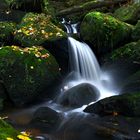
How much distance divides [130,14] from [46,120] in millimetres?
6881

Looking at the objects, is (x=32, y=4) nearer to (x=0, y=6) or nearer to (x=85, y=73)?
(x=0, y=6)

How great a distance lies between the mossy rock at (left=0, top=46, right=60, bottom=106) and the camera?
9.04m

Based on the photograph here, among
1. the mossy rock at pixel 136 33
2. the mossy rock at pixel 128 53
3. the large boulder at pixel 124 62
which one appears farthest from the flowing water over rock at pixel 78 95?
the mossy rock at pixel 136 33

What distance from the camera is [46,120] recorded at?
7.65 meters

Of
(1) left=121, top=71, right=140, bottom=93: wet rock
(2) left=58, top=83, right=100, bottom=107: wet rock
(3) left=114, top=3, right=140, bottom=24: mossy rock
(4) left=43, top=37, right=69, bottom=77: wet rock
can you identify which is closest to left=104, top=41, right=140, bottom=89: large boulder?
(1) left=121, top=71, right=140, bottom=93: wet rock

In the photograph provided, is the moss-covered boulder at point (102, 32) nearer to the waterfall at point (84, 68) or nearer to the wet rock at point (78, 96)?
the waterfall at point (84, 68)

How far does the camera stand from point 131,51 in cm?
1078

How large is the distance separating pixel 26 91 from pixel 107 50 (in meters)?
3.61

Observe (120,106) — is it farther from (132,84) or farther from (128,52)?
(128,52)

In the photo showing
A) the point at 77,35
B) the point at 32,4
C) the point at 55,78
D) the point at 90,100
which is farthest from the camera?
the point at 32,4

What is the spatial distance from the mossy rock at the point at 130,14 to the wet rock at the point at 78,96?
4.72 metres

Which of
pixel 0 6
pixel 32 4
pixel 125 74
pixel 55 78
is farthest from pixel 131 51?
pixel 0 6

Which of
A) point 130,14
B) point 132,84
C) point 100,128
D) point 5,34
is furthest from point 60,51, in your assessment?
point 100,128

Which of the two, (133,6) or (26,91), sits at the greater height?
(133,6)
